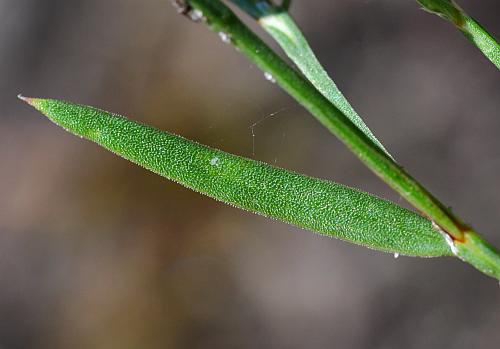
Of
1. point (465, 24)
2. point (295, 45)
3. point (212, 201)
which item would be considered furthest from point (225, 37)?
point (212, 201)

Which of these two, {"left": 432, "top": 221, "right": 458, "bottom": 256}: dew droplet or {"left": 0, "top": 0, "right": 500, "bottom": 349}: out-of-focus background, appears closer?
{"left": 432, "top": 221, "right": 458, "bottom": 256}: dew droplet

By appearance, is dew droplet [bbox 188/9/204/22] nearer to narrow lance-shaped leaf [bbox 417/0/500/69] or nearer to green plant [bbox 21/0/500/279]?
green plant [bbox 21/0/500/279]

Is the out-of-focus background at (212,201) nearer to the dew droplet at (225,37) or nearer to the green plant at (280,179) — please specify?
the green plant at (280,179)

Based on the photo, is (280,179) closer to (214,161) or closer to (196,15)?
(214,161)

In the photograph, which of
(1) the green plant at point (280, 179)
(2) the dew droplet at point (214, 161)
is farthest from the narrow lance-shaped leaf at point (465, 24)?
(2) the dew droplet at point (214, 161)

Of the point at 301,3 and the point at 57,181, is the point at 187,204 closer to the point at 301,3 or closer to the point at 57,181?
the point at 57,181

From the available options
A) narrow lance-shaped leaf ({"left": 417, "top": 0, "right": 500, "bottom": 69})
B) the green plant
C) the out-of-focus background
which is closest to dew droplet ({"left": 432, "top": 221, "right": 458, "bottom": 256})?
the green plant
